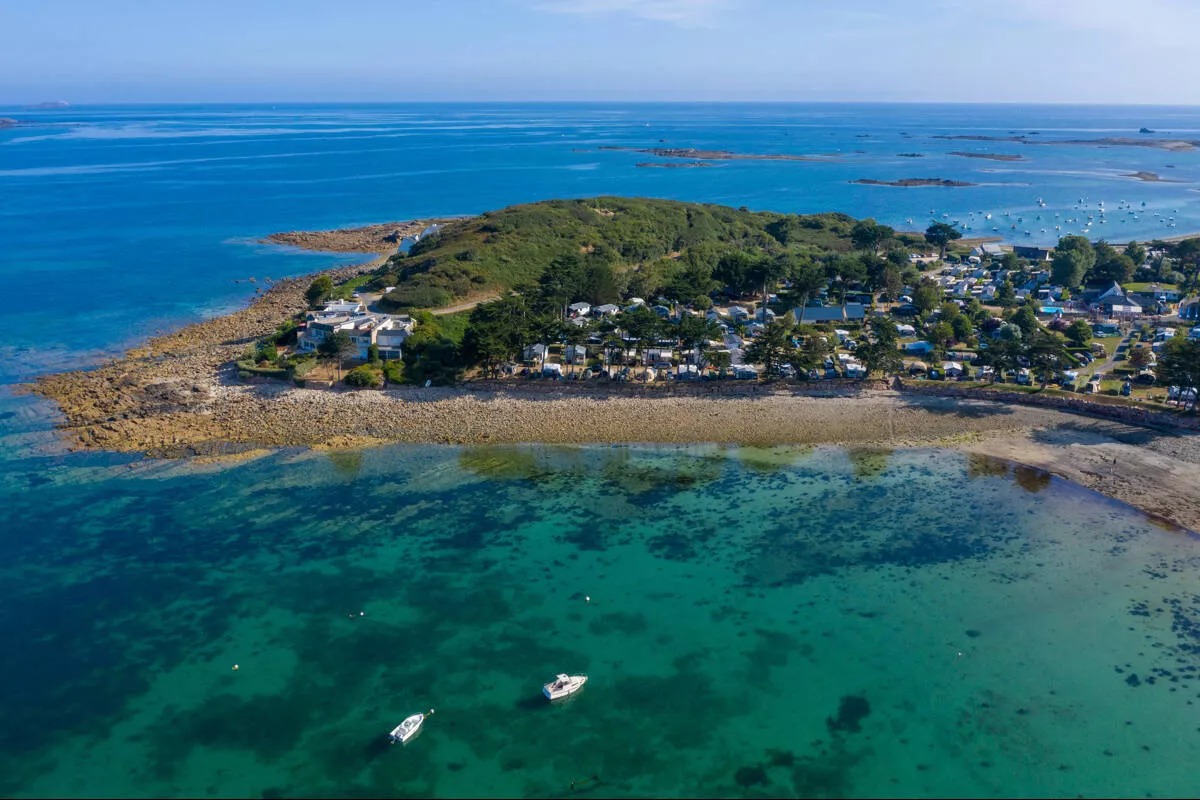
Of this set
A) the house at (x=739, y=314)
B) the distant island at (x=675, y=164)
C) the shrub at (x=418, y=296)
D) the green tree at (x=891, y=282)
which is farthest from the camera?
the distant island at (x=675, y=164)

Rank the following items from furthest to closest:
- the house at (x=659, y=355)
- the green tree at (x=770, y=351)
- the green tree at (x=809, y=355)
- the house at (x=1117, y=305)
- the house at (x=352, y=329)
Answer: the house at (x=1117, y=305), the house at (x=352, y=329), the house at (x=659, y=355), the green tree at (x=770, y=351), the green tree at (x=809, y=355)

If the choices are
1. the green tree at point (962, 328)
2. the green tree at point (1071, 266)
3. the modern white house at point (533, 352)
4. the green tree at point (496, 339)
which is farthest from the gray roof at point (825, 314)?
the green tree at point (496, 339)

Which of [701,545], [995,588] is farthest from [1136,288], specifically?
[701,545]

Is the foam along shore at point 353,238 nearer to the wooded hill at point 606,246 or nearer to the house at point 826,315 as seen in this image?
the wooded hill at point 606,246

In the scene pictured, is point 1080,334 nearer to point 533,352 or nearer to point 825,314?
point 825,314

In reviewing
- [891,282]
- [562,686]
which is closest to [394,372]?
[562,686]

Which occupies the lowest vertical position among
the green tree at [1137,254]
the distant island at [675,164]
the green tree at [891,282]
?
the green tree at [891,282]
